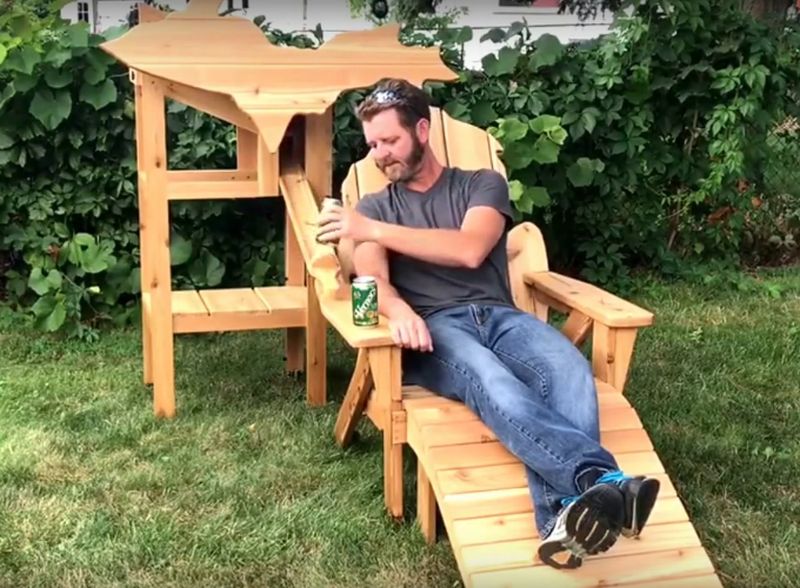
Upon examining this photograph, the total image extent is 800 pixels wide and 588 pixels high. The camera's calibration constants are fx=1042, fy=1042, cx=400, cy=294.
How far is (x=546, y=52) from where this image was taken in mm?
5348

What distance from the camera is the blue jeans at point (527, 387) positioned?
246 cm

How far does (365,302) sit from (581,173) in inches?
111

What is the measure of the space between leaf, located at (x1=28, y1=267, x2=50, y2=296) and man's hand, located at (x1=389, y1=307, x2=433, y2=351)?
101 inches

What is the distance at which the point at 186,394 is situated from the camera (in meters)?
4.19

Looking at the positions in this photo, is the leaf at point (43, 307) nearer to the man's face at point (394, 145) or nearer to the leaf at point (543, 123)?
the man's face at point (394, 145)

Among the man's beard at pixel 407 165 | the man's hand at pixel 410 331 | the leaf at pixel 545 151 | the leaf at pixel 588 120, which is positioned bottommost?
the leaf at pixel 545 151

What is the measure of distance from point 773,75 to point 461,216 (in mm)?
3101

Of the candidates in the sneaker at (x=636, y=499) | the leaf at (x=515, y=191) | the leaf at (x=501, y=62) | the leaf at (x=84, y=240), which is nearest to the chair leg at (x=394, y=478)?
the sneaker at (x=636, y=499)

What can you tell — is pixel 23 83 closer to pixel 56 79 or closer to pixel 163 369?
pixel 56 79

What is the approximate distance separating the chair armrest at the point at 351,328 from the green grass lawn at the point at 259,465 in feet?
1.97

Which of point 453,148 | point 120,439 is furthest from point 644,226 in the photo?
point 120,439

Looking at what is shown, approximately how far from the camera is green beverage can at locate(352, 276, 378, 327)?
2.80m

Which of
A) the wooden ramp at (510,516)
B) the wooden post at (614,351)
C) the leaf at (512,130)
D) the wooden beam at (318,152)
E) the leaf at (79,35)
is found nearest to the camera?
the wooden ramp at (510,516)

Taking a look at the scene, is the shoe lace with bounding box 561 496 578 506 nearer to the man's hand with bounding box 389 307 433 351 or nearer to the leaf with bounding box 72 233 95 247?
the man's hand with bounding box 389 307 433 351
